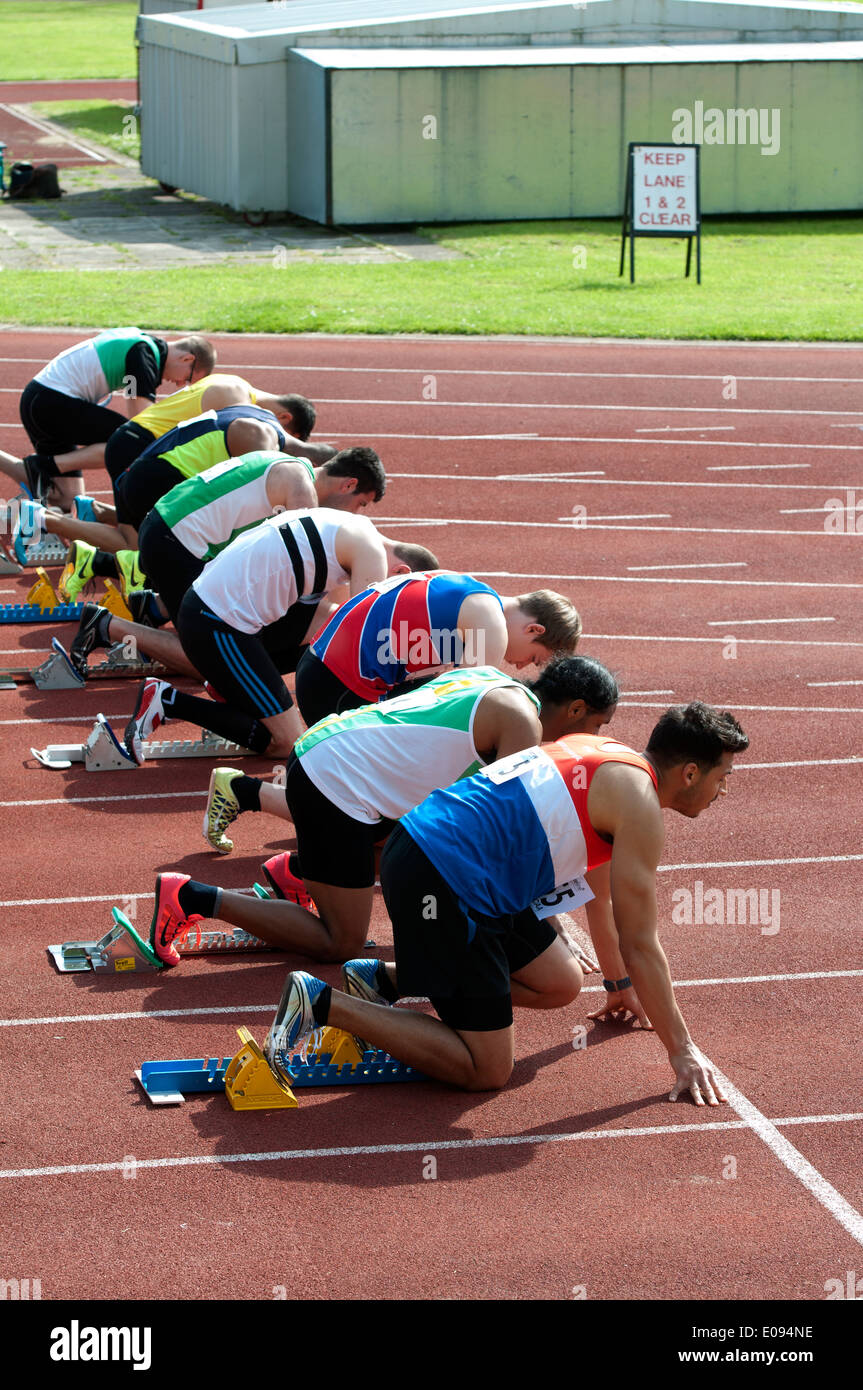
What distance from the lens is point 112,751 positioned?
8.16m

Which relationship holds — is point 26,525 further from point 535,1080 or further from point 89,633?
point 535,1080

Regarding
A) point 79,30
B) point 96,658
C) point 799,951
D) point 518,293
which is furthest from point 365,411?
point 79,30

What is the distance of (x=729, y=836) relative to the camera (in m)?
7.49

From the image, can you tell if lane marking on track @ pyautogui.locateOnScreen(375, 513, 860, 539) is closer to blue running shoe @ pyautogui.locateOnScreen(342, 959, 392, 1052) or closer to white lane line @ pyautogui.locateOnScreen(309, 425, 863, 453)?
white lane line @ pyautogui.locateOnScreen(309, 425, 863, 453)

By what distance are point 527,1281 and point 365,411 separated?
40.9 feet

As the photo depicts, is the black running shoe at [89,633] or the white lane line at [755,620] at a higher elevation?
the black running shoe at [89,633]

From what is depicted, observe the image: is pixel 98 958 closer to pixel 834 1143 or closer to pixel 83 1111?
pixel 83 1111

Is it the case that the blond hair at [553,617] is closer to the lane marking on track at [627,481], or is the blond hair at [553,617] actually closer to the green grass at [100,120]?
the lane marking on track at [627,481]

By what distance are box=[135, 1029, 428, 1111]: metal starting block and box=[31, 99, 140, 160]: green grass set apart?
30.4 metres

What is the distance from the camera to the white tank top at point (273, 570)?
7.38 m

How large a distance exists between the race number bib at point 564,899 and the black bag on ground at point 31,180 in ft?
82.4

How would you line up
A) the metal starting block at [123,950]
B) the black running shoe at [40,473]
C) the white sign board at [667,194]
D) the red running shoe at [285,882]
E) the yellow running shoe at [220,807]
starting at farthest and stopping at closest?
the white sign board at [667,194]
the black running shoe at [40,473]
the yellow running shoe at [220,807]
the red running shoe at [285,882]
the metal starting block at [123,950]

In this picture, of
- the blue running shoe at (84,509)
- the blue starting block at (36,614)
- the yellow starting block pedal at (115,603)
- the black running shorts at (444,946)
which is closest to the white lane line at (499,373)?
the blue running shoe at (84,509)

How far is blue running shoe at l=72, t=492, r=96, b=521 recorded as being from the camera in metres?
11.0
